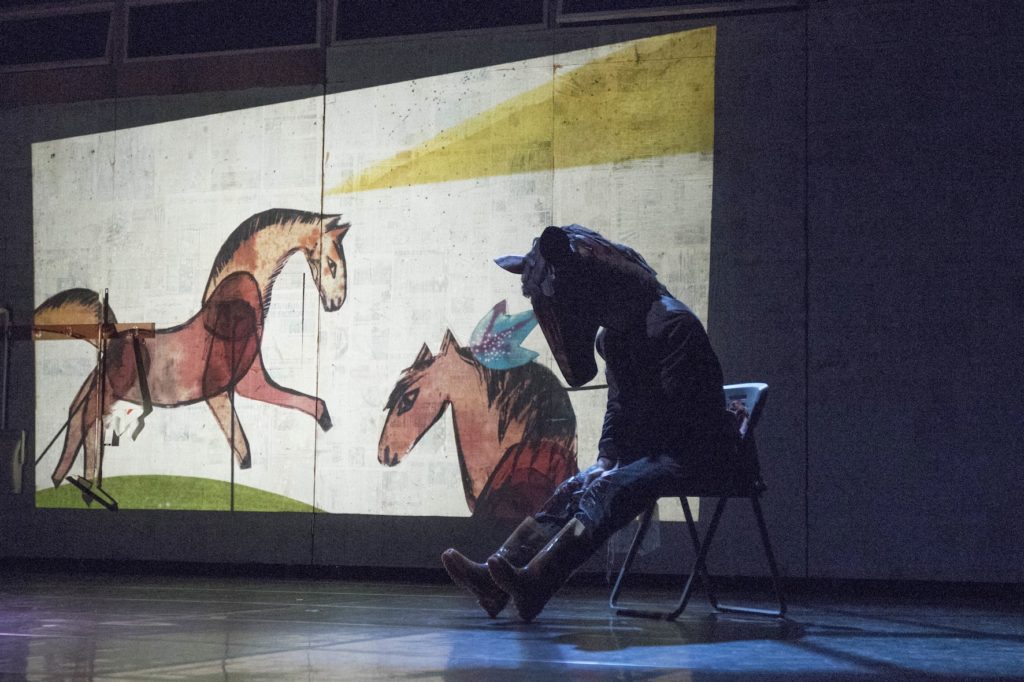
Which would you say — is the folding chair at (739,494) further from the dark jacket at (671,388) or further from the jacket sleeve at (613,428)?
the jacket sleeve at (613,428)

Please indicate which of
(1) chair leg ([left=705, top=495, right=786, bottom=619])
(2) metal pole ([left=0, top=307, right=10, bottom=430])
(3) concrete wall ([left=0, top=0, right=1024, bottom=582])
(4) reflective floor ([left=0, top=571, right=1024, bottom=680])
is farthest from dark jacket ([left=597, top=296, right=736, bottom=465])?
(2) metal pole ([left=0, top=307, right=10, bottom=430])

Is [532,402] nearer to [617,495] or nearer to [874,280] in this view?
[874,280]

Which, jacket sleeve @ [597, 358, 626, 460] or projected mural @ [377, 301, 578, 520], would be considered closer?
jacket sleeve @ [597, 358, 626, 460]

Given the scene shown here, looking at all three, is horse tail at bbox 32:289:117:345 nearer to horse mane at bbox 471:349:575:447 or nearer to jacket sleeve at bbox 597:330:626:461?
horse mane at bbox 471:349:575:447

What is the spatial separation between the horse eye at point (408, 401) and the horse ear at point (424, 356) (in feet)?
0.50

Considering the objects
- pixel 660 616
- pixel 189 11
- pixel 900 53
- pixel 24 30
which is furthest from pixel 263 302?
pixel 900 53

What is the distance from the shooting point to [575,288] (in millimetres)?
3732

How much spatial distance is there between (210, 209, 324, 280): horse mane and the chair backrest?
3.00m

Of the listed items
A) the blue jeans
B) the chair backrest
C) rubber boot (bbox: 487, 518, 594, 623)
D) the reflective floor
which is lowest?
the reflective floor

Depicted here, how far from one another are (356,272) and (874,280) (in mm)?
2758

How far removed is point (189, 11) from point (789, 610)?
16.0 feet

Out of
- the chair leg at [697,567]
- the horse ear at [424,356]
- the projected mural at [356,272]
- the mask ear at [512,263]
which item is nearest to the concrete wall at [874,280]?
the projected mural at [356,272]

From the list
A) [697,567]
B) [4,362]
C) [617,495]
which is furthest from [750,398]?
[4,362]

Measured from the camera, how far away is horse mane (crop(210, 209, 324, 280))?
6.36 metres
